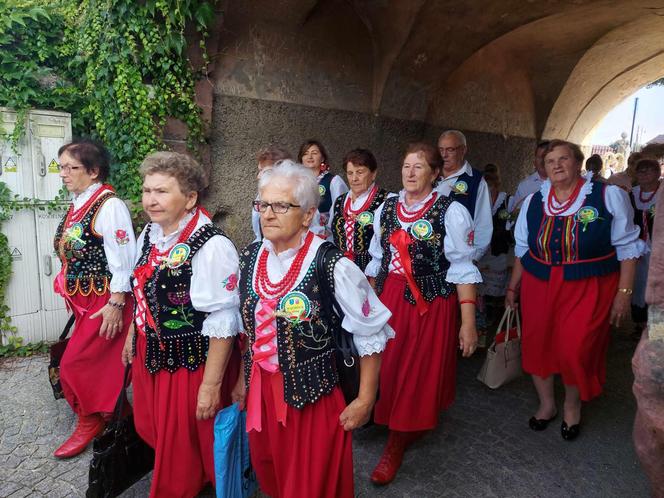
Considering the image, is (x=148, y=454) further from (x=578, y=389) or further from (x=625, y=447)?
(x=625, y=447)

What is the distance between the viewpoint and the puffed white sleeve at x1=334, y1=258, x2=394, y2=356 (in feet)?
6.03

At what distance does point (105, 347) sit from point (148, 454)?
0.95 metres

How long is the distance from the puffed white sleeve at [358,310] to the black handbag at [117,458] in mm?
1219

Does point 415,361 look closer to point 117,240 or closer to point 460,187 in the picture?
point 460,187

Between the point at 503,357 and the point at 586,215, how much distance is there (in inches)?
45.3

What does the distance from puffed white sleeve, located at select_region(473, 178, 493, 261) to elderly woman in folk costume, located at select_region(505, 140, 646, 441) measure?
0.33m

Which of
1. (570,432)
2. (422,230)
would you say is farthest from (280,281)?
(570,432)

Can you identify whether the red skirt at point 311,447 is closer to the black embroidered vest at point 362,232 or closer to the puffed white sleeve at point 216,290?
the puffed white sleeve at point 216,290

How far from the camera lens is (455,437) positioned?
11.0ft

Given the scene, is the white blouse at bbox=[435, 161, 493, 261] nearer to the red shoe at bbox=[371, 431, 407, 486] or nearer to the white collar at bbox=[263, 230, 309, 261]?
the red shoe at bbox=[371, 431, 407, 486]

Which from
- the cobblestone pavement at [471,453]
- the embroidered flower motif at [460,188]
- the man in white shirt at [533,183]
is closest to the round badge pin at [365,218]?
the embroidered flower motif at [460,188]

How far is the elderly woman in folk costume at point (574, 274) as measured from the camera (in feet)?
9.98

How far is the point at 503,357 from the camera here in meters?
3.53

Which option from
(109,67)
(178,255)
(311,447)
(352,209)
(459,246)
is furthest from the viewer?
(109,67)
